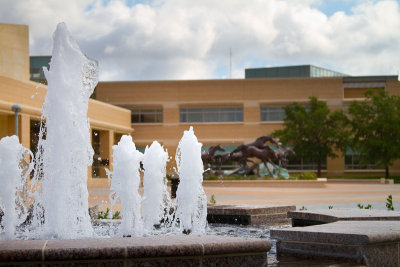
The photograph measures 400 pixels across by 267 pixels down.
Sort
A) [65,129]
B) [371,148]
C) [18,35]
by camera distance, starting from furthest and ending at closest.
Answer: [371,148], [18,35], [65,129]

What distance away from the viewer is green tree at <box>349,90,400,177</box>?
48.9m

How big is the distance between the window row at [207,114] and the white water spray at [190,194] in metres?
42.2

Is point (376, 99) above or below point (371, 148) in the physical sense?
above

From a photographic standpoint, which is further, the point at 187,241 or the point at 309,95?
the point at 309,95

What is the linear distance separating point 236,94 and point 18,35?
26098 mm

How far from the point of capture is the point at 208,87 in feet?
175

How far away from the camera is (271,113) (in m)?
53.9

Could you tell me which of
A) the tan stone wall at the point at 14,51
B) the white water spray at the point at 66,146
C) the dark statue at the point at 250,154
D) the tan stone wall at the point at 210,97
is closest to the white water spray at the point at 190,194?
the white water spray at the point at 66,146

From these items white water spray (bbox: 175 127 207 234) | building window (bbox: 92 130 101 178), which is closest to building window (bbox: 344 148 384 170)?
building window (bbox: 92 130 101 178)

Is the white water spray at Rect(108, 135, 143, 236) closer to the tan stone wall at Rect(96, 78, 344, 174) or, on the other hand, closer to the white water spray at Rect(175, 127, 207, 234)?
the white water spray at Rect(175, 127, 207, 234)

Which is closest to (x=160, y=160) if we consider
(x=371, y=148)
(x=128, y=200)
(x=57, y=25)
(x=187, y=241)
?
(x=128, y=200)

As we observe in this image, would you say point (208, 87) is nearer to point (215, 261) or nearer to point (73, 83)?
point (73, 83)

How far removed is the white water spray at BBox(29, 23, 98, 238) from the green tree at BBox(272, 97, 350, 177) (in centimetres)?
4152

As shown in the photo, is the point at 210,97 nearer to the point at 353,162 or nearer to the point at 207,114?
the point at 207,114
